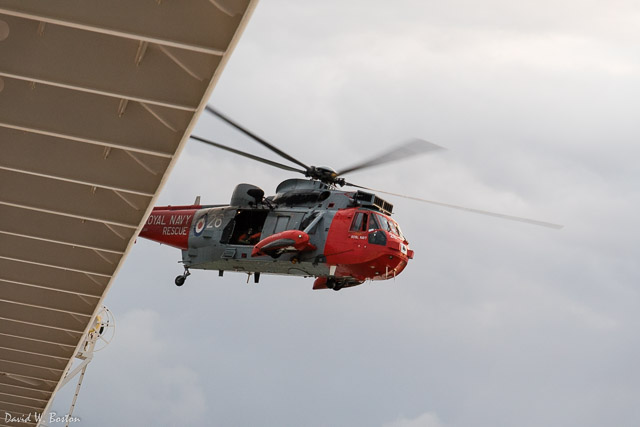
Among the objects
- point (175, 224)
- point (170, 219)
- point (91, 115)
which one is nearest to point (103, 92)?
point (91, 115)

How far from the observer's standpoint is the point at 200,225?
28.0m

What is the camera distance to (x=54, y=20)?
315 inches

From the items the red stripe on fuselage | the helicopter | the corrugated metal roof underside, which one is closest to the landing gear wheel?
the helicopter

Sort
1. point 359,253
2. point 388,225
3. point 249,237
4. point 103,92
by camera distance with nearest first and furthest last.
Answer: point 103,92, point 359,253, point 388,225, point 249,237

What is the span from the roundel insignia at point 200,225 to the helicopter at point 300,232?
0.12 ft

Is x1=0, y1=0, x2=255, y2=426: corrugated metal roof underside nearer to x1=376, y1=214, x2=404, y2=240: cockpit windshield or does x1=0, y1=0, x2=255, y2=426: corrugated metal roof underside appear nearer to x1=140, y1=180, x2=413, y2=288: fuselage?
x1=140, y1=180, x2=413, y2=288: fuselage

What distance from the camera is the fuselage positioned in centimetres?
2420

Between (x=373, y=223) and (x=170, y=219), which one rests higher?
(x=170, y=219)

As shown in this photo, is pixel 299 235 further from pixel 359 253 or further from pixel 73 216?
pixel 73 216

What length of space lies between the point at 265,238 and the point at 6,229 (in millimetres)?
12845

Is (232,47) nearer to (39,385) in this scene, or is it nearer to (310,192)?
(39,385)

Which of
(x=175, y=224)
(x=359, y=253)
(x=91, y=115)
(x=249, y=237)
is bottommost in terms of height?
(x=91, y=115)

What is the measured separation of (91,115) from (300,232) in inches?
578

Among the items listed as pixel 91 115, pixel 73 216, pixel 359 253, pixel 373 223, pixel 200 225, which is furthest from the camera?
pixel 200 225
